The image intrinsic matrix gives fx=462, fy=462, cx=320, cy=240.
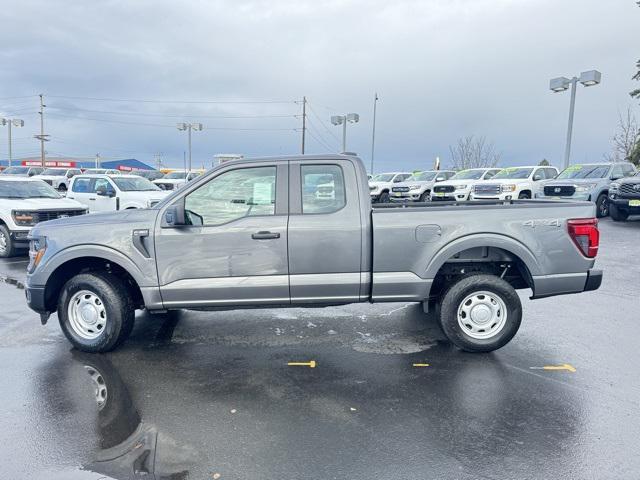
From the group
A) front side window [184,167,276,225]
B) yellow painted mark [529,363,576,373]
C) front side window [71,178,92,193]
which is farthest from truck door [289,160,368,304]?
front side window [71,178,92,193]

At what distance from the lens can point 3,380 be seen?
4207 millimetres

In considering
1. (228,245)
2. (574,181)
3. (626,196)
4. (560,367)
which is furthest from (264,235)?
(574,181)

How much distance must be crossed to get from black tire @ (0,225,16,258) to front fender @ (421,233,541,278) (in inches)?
379

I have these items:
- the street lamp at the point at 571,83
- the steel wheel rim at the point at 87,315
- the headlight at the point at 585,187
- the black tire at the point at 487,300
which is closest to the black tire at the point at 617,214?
the headlight at the point at 585,187

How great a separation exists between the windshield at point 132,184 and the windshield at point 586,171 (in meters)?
14.6

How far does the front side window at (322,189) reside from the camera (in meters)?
4.64

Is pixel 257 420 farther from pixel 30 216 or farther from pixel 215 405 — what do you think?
pixel 30 216

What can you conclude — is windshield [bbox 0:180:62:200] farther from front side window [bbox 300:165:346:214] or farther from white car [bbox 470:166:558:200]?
white car [bbox 470:166:558:200]

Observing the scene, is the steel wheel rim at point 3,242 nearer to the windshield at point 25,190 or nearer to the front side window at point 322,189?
the windshield at point 25,190

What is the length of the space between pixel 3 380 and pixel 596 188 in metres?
17.2

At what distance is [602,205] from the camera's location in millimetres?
16141

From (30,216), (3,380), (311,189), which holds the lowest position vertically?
(3,380)

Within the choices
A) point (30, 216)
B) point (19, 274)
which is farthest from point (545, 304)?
point (30, 216)

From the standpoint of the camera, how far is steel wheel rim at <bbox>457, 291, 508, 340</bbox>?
4746 mm
